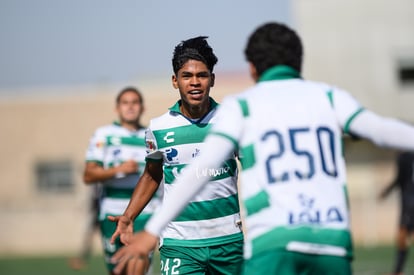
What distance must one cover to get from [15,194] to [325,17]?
14.5m

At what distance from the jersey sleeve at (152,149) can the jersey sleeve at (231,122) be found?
225 cm

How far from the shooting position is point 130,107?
11.0 m

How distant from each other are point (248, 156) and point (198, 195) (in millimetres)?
2246

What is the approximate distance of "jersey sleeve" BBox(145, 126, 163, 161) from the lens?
729 centimetres

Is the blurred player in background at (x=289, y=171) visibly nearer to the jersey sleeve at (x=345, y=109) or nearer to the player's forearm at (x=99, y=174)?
the jersey sleeve at (x=345, y=109)

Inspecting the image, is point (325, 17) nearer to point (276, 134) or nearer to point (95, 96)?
point (95, 96)

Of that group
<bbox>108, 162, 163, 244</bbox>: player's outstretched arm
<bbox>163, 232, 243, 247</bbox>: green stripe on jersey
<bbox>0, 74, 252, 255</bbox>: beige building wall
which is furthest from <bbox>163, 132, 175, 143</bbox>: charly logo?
<bbox>0, 74, 252, 255</bbox>: beige building wall

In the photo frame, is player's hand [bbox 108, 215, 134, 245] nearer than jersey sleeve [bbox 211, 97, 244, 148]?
No

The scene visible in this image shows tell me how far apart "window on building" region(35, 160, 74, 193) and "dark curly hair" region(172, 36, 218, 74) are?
32688 mm

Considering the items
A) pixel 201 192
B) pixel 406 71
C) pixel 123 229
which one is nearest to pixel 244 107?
pixel 123 229

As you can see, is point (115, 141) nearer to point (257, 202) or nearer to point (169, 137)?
point (169, 137)

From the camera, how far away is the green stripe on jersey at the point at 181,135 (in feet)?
23.9

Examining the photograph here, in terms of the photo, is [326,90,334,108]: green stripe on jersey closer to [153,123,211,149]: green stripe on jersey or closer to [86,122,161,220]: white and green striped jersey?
[153,123,211,149]: green stripe on jersey

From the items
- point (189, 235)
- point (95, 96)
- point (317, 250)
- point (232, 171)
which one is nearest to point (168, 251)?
point (189, 235)
